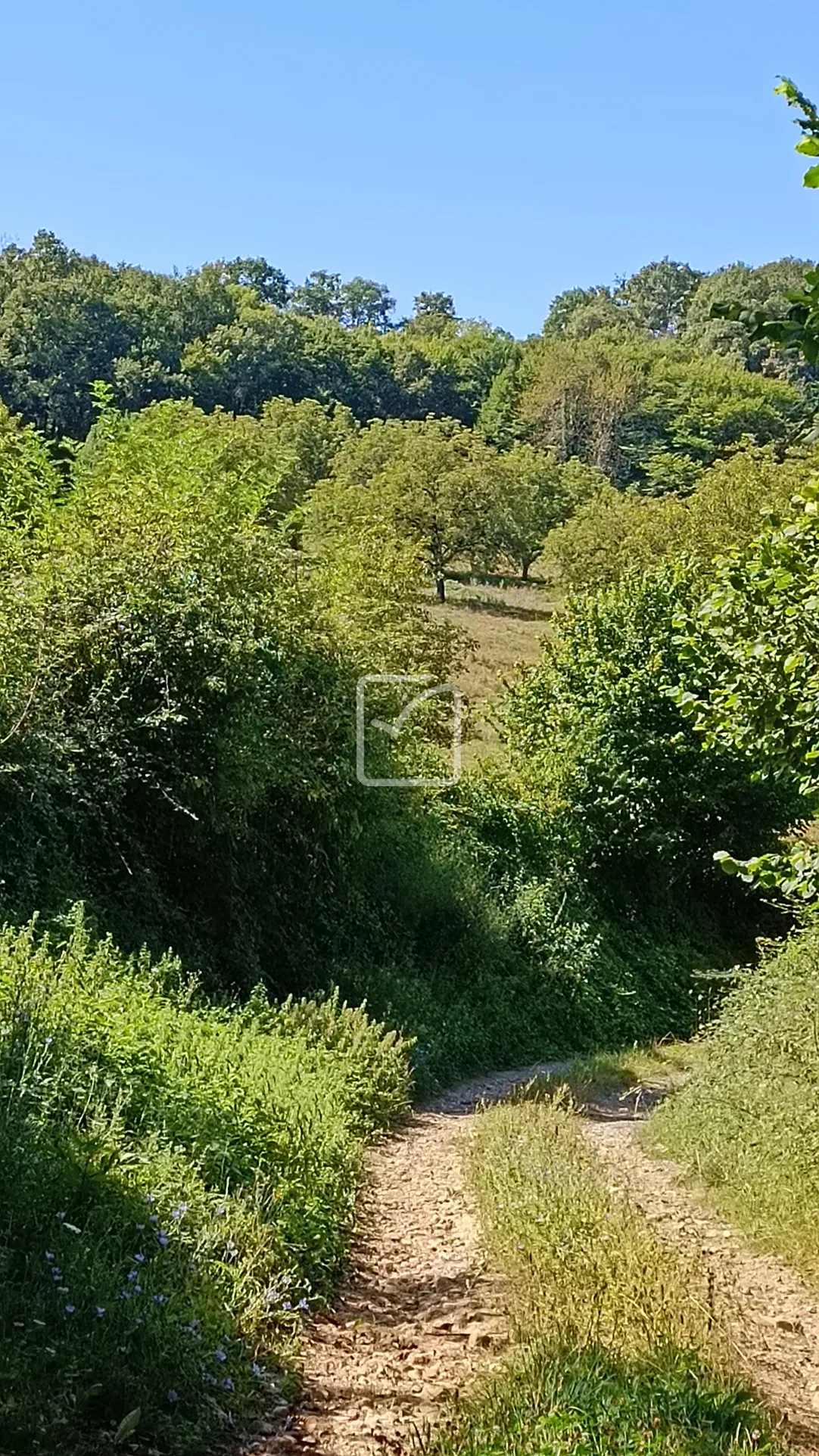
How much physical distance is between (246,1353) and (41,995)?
245 centimetres

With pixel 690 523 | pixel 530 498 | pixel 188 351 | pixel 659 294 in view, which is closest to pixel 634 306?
pixel 659 294

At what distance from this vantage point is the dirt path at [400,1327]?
13.6 feet

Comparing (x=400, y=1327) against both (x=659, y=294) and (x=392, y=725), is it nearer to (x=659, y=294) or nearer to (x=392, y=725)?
(x=392, y=725)

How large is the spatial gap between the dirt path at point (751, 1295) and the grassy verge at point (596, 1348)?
20 cm

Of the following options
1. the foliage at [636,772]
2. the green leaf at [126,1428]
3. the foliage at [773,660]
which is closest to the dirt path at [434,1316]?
the green leaf at [126,1428]

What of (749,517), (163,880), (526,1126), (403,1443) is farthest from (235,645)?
(749,517)

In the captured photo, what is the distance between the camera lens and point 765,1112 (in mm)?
7840

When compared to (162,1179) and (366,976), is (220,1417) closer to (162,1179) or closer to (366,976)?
(162,1179)

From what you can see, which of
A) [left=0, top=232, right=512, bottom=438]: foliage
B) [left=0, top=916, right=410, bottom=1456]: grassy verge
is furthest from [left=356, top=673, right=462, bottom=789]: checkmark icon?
[left=0, top=232, right=512, bottom=438]: foliage

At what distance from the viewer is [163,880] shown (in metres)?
12.0

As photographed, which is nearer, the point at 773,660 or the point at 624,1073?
the point at 773,660

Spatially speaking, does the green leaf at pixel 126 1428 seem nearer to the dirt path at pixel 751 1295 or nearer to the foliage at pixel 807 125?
the dirt path at pixel 751 1295

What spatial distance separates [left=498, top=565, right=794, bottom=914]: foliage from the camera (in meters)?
19.1

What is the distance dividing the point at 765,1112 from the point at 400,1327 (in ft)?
11.8
